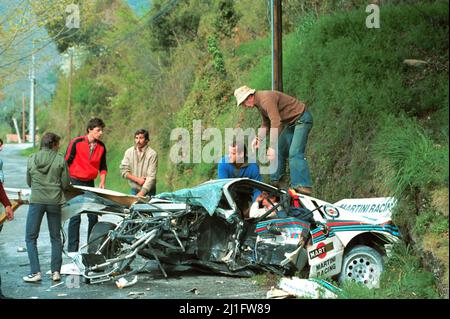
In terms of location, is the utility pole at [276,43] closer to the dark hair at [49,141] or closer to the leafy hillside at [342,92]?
the leafy hillside at [342,92]

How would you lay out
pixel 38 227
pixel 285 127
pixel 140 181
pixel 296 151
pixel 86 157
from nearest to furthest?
pixel 38 227 < pixel 296 151 < pixel 285 127 < pixel 86 157 < pixel 140 181

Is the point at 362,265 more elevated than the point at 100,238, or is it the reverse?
the point at 100,238

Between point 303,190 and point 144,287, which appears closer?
point 144,287

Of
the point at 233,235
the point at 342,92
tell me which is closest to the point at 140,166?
the point at 233,235

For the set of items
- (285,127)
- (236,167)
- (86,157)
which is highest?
(285,127)

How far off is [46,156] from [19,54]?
10162 mm

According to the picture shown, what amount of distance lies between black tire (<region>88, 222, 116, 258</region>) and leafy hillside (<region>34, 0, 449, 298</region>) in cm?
329

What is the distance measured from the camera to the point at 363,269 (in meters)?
8.64

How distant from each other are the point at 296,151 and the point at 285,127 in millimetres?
467

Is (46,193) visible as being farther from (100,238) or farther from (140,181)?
(140,181)

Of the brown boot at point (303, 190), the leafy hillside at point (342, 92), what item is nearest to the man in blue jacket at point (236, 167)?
the brown boot at point (303, 190)
